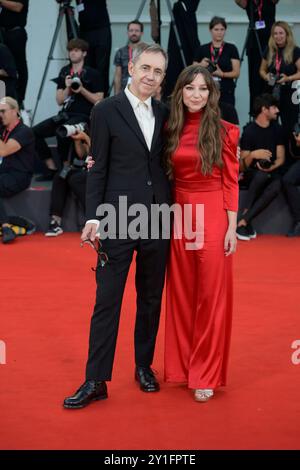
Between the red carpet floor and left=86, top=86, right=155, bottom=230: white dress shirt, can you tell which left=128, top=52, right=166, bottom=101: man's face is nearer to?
left=86, top=86, right=155, bottom=230: white dress shirt

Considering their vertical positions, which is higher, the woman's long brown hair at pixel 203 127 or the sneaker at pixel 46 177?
the woman's long brown hair at pixel 203 127

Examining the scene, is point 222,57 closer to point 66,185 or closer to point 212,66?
point 212,66

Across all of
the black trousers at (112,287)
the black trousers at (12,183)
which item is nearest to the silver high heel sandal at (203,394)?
the black trousers at (112,287)

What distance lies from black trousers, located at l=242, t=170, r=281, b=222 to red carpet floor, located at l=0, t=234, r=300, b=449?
47.3 inches

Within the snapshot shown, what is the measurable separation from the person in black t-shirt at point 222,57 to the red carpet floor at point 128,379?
96.0 inches

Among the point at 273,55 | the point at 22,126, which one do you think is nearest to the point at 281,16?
the point at 273,55

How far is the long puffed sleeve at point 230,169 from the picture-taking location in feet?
11.5

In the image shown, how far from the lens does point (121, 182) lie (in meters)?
3.40

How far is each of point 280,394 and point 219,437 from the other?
0.56m

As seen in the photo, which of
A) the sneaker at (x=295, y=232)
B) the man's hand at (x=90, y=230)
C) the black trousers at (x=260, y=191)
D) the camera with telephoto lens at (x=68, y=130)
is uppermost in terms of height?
the man's hand at (x=90, y=230)

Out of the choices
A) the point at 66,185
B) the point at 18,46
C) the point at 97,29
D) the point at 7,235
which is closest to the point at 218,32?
the point at 97,29

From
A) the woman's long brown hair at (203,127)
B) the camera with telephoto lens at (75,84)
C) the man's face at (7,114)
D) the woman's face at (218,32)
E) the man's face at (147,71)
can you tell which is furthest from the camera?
the woman's face at (218,32)

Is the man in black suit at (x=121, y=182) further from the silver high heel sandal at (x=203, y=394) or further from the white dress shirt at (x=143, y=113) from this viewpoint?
the silver high heel sandal at (x=203, y=394)

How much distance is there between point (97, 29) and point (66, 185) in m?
1.75
